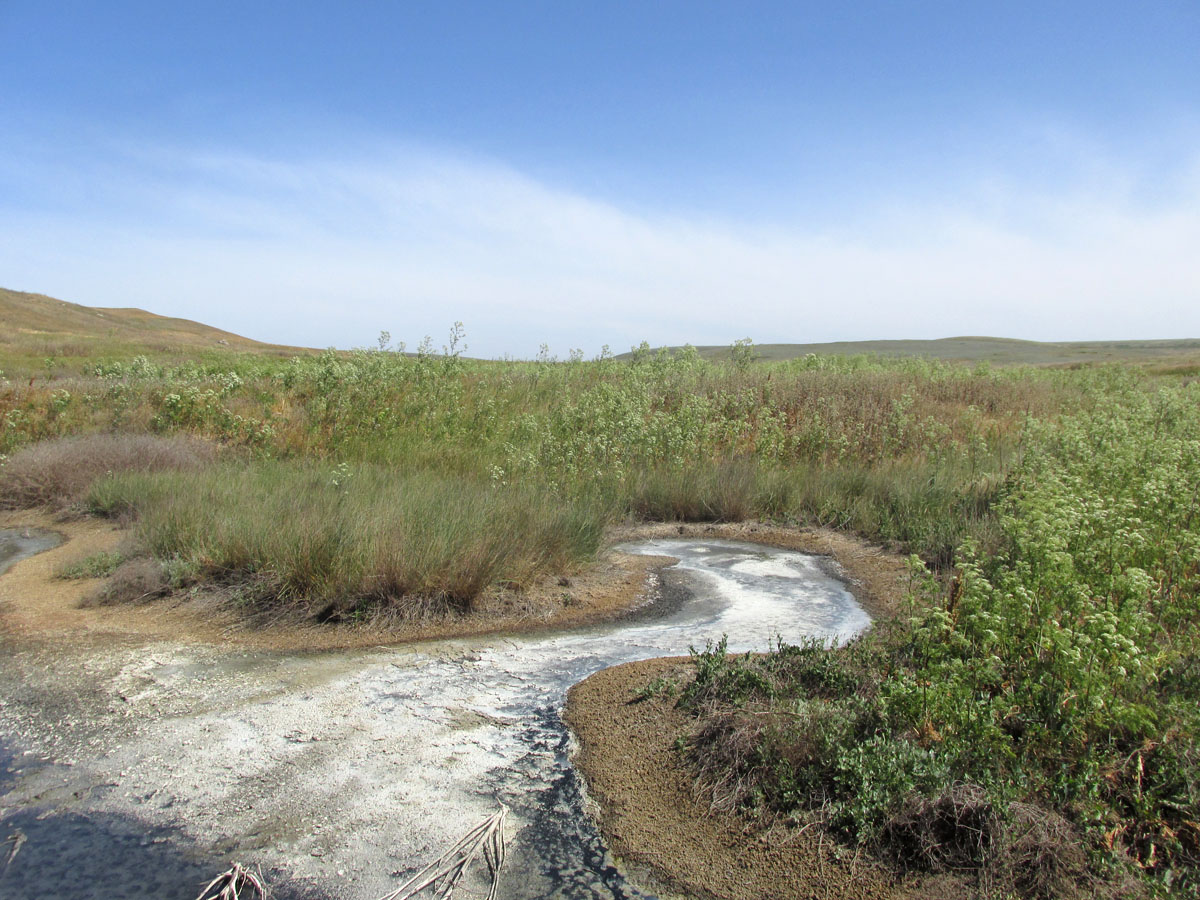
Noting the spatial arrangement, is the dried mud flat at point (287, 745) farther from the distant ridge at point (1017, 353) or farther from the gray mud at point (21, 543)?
the distant ridge at point (1017, 353)

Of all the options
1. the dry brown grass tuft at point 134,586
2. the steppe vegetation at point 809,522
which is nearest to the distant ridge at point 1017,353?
the steppe vegetation at point 809,522

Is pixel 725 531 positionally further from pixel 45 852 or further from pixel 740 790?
pixel 45 852

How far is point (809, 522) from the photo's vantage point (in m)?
9.55

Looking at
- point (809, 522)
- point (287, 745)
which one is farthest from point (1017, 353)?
point (287, 745)

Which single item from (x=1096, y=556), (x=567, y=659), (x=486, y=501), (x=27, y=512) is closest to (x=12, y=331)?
(x=27, y=512)

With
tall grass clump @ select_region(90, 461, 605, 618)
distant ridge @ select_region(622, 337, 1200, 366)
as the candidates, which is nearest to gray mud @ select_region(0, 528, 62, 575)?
tall grass clump @ select_region(90, 461, 605, 618)

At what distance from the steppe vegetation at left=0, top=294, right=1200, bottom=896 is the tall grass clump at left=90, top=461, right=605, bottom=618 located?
0.09ft

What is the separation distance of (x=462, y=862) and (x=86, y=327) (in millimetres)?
54724

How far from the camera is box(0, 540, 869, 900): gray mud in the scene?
3094 millimetres

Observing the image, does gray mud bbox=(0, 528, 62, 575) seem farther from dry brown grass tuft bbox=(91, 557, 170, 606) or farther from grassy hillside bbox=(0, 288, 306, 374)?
grassy hillside bbox=(0, 288, 306, 374)

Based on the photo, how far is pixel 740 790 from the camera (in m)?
3.46

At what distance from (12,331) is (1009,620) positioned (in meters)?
43.7

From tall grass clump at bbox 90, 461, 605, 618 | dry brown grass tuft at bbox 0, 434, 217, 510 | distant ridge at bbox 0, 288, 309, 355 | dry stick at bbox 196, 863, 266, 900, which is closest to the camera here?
dry stick at bbox 196, 863, 266, 900

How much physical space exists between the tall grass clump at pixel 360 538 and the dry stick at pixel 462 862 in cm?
280
